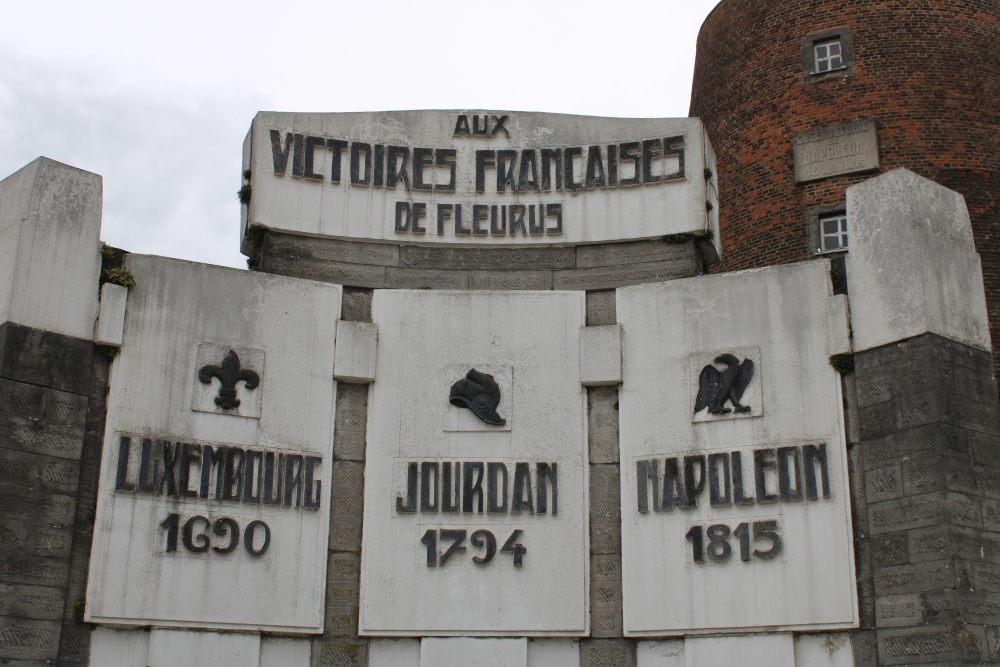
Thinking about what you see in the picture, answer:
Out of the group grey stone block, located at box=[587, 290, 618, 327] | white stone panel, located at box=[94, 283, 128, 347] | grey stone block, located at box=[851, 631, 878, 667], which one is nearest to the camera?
grey stone block, located at box=[851, 631, 878, 667]

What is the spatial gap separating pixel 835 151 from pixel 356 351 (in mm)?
14142

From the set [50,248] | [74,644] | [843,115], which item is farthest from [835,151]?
[74,644]

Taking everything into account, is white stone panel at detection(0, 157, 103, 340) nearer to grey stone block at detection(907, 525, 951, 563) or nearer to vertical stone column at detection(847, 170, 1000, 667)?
vertical stone column at detection(847, 170, 1000, 667)

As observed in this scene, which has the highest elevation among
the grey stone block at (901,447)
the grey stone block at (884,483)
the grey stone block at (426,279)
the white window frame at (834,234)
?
the white window frame at (834,234)

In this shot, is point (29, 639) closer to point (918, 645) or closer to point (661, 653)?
point (661, 653)

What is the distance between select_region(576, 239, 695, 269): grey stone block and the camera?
1911 cm

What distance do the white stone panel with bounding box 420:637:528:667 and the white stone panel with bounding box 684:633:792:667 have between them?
2219 mm

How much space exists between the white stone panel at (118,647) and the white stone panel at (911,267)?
991cm

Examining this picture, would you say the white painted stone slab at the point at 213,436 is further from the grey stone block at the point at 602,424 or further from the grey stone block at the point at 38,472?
the grey stone block at the point at 602,424

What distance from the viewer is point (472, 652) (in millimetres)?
16844

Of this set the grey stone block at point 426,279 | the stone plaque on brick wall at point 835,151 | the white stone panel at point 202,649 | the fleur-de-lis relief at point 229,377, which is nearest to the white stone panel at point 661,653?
the white stone panel at point 202,649

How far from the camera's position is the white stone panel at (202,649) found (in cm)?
1593

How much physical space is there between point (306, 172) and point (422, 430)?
4.53 metres

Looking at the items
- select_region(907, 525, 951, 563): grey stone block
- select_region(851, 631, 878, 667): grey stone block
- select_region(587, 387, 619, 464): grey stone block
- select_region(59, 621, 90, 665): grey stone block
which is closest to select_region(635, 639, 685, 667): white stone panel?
select_region(851, 631, 878, 667): grey stone block
